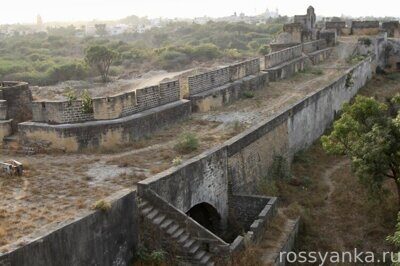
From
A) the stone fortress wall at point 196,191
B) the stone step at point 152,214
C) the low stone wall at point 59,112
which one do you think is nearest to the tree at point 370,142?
the stone fortress wall at point 196,191

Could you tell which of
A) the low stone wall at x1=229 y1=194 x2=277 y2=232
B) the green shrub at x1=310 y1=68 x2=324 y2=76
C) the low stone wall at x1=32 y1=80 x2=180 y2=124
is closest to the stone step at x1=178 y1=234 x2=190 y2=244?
the low stone wall at x1=229 y1=194 x2=277 y2=232

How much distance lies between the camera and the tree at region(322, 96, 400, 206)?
11000 millimetres

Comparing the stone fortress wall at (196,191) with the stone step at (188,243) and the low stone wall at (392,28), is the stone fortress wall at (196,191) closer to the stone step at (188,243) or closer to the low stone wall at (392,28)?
the stone step at (188,243)

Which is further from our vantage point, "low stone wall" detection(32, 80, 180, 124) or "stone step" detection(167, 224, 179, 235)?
"low stone wall" detection(32, 80, 180, 124)

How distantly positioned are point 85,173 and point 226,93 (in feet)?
26.3

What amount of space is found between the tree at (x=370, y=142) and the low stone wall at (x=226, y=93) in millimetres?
4588

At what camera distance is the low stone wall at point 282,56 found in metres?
22.1

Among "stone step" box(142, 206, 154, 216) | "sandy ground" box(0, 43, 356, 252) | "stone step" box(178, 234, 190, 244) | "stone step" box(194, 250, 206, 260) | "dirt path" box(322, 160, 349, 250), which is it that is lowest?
"dirt path" box(322, 160, 349, 250)

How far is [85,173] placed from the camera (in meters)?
10.1

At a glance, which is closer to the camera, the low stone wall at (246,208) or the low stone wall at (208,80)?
the low stone wall at (246,208)

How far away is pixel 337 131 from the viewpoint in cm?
1206

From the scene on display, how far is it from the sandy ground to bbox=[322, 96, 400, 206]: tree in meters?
2.67

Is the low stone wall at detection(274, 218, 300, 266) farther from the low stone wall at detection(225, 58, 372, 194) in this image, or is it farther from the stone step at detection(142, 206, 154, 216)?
the stone step at detection(142, 206, 154, 216)

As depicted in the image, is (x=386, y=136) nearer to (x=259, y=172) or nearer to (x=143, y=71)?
(x=259, y=172)
